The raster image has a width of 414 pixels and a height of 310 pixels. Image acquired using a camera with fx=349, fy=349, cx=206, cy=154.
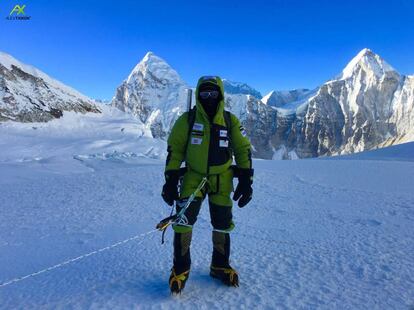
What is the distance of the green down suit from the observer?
3545 mm

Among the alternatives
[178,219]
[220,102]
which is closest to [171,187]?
[178,219]

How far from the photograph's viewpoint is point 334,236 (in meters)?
4.92

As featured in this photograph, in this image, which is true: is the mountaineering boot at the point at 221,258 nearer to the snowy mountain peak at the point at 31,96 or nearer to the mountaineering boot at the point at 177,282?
the mountaineering boot at the point at 177,282

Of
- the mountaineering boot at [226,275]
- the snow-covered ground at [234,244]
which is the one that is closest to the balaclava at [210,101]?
the mountaineering boot at [226,275]

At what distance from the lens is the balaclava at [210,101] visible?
3.68m

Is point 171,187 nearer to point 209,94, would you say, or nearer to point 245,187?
point 245,187

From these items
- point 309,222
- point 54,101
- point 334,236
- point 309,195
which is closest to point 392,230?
point 334,236

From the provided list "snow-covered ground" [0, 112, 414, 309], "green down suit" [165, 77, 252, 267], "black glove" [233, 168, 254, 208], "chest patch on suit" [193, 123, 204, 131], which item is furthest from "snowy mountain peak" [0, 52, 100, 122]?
"black glove" [233, 168, 254, 208]

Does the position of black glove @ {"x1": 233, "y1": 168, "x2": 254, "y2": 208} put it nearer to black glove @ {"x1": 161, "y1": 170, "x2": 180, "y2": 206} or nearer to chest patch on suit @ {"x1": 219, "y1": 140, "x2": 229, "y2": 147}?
chest patch on suit @ {"x1": 219, "y1": 140, "x2": 229, "y2": 147}

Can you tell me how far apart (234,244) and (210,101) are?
83.8 inches

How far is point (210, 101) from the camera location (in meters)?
3.69

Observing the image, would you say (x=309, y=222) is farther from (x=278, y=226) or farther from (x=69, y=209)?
(x=69, y=209)

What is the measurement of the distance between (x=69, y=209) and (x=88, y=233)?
65.9 inches

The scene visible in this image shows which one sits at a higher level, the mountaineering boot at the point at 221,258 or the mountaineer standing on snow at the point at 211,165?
the mountaineer standing on snow at the point at 211,165
